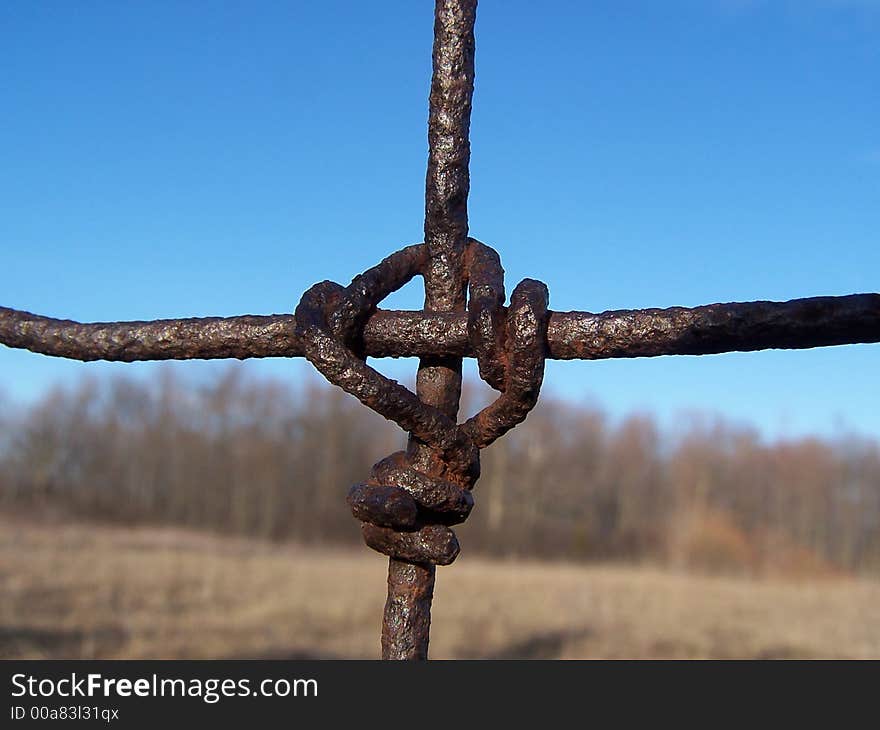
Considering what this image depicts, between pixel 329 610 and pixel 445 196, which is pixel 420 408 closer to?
pixel 445 196

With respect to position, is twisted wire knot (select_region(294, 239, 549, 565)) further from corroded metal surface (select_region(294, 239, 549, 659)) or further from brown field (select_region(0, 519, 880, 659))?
brown field (select_region(0, 519, 880, 659))

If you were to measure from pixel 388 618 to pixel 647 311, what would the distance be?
1.17ft

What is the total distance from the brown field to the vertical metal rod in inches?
144

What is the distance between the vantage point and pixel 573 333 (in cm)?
70

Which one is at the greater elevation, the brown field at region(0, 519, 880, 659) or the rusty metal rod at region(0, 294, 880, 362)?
the rusty metal rod at region(0, 294, 880, 362)

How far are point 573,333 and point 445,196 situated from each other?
18cm

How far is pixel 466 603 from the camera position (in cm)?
1057

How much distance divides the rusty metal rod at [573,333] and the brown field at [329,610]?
347 centimetres

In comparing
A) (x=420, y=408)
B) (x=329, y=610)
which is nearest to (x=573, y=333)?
(x=420, y=408)

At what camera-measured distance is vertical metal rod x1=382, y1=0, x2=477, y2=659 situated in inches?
30.1

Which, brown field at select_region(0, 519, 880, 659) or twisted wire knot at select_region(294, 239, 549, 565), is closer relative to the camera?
twisted wire knot at select_region(294, 239, 549, 565)

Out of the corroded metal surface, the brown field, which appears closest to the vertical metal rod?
the corroded metal surface

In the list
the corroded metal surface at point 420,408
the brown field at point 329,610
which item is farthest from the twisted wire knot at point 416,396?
the brown field at point 329,610
